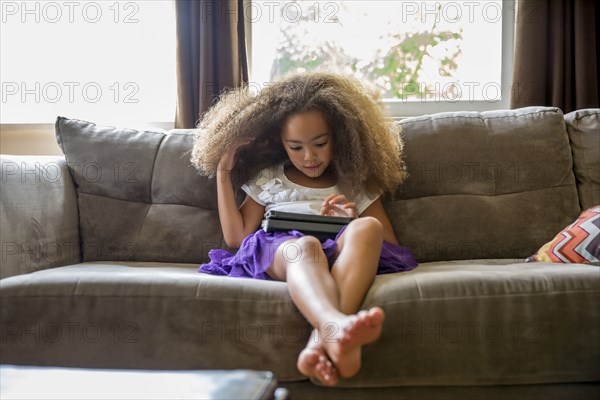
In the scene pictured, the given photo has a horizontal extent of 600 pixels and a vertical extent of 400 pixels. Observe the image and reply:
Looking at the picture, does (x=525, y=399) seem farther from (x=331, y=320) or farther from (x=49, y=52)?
(x=49, y=52)

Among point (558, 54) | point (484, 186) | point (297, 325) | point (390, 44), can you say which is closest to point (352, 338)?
point (297, 325)

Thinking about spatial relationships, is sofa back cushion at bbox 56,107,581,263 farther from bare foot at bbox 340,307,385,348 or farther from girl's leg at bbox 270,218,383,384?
bare foot at bbox 340,307,385,348

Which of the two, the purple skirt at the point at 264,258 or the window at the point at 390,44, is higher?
the window at the point at 390,44

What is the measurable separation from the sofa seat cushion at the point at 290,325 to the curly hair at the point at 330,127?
1.92 ft

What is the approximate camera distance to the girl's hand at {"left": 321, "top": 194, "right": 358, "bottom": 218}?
6.45ft

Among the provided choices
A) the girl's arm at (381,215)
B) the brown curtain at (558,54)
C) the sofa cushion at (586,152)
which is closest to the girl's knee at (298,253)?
the girl's arm at (381,215)

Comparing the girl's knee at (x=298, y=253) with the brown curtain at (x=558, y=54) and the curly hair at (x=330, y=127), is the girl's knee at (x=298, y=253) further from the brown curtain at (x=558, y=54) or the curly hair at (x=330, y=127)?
the brown curtain at (x=558, y=54)

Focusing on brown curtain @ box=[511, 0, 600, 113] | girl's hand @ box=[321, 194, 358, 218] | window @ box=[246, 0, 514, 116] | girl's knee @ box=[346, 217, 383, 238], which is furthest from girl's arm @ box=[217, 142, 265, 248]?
brown curtain @ box=[511, 0, 600, 113]

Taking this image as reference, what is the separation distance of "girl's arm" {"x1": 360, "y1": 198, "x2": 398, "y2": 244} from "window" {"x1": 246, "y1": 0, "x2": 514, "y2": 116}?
1034 millimetres

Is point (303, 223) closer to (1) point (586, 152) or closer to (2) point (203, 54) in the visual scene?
(1) point (586, 152)

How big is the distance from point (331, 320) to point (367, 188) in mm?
828

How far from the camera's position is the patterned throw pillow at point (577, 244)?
6.29 ft

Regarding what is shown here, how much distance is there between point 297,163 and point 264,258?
0.40 metres

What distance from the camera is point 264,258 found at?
184 centimetres
